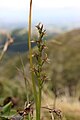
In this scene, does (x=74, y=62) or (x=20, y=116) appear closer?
(x=20, y=116)

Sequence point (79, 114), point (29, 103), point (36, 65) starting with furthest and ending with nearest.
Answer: point (79, 114), point (29, 103), point (36, 65)

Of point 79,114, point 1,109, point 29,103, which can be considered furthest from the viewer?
point 79,114

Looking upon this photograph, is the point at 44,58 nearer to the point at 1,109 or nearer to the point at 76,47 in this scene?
the point at 1,109

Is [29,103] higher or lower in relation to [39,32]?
lower

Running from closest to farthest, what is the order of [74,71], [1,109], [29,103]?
[29,103] < [1,109] < [74,71]

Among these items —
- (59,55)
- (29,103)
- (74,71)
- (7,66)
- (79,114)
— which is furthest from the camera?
(7,66)

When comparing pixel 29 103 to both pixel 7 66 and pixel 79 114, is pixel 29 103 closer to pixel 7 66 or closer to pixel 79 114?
pixel 79 114

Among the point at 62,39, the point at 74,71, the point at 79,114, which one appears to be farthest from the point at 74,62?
the point at 79,114

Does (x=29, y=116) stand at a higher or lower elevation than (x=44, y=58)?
lower

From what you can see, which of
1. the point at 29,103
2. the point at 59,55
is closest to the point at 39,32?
the point at 29,103
